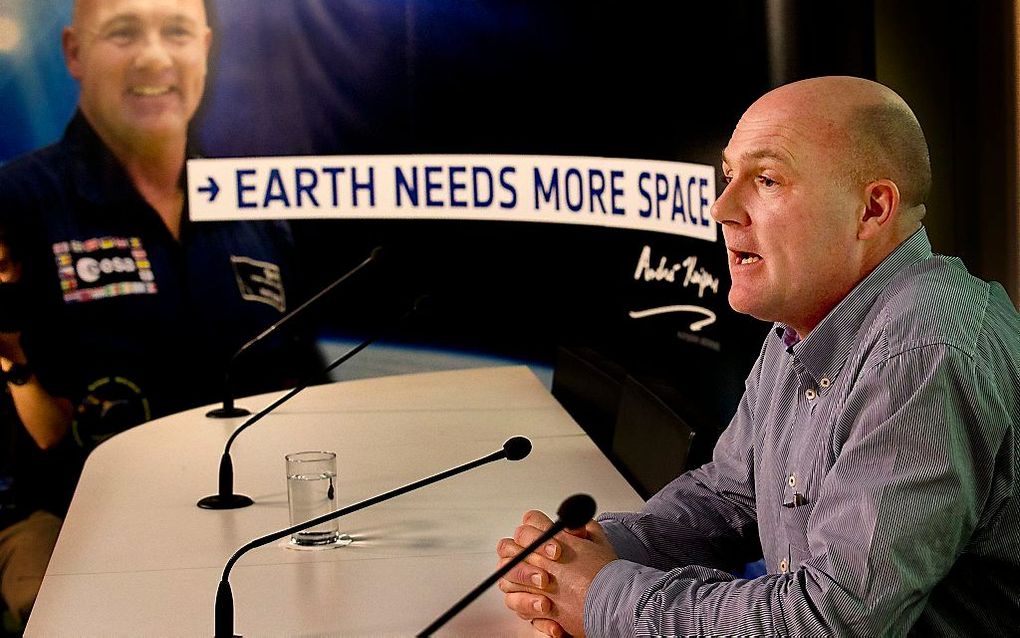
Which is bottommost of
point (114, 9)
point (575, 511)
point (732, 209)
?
point (575, 511)

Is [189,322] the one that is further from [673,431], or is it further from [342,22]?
[673,431]

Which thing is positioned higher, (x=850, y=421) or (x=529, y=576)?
(x=850, y=421)

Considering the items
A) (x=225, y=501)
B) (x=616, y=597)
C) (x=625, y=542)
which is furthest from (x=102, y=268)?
(x=616, y=597)

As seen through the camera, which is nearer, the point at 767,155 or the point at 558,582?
the point at 767,155

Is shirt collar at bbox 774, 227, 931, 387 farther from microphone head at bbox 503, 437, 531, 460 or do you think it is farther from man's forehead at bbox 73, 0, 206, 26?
man's forehead at bbox 73, 0, 206, 26

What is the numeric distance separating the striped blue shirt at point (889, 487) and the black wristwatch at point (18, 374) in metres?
3.78

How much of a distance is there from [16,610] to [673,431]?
116 inches

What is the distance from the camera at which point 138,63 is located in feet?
15.7

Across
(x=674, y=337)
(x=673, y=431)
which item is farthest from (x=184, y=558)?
(x=674, y=337)

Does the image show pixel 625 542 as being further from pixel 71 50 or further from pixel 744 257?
pixel 71 50
